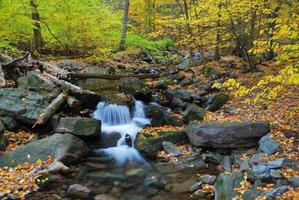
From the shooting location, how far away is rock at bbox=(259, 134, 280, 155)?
8.72 meters

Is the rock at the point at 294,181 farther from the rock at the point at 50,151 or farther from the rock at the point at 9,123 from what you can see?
the rock at the point at 9,123

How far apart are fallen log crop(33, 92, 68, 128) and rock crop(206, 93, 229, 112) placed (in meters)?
5.18

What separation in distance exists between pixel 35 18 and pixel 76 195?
1284cm

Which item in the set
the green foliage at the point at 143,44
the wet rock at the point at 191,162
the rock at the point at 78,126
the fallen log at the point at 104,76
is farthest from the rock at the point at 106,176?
the green foliage at the point at 143,44

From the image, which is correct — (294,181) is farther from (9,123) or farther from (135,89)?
(135,89)

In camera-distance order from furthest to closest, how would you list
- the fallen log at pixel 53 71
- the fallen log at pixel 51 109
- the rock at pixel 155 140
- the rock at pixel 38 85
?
1. the fallen log at pixel 53 71
2. the rock at pixel 38 85
3. the fallen log at pixel 51 109
4. the rock at pixel 155 140

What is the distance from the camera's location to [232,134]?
9797 millimetres

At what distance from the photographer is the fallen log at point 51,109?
35.2 feet

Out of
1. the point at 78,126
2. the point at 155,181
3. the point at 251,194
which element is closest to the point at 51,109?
the point at 78,126

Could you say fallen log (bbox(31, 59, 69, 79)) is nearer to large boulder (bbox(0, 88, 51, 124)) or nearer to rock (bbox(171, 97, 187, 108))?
large boulder (bbox(0, 88, 51, 124))

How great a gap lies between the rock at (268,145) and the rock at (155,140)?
2.53 meters

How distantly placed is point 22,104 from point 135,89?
5130 mm

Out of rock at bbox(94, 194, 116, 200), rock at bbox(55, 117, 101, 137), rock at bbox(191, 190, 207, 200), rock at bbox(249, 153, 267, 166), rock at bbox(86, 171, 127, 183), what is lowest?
rock at bbox(94, 194, 116, 200)

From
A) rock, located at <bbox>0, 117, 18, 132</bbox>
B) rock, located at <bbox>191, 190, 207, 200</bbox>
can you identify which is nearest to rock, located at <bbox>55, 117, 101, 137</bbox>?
rock, located at <bbox>0, 117, 18, 132</bbox>
